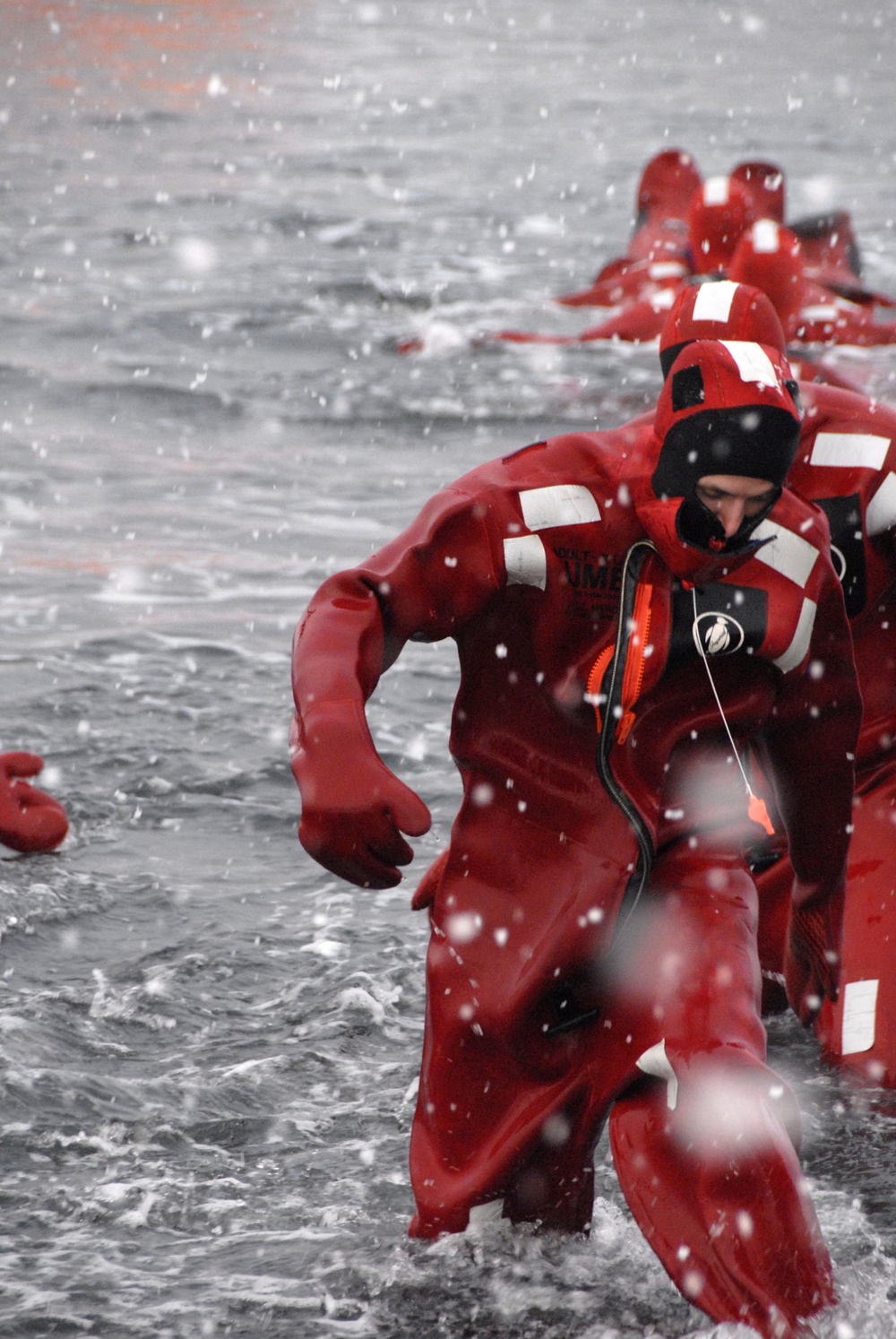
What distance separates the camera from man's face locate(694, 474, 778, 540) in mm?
3803

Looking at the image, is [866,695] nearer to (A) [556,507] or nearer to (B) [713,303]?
(B) [713,303]

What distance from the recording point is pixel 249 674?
9.45 metres

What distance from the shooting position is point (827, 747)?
422 cm

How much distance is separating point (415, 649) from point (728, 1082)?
249 inches

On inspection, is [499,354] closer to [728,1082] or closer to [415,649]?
[415,649]

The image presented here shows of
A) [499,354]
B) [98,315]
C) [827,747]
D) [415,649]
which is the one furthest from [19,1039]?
[98,315]

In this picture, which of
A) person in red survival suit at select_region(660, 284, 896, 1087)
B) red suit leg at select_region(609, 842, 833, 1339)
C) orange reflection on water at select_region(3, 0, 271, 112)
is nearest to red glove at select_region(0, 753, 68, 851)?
person in red survival suit at select_region(660, 284, 896, 1087)

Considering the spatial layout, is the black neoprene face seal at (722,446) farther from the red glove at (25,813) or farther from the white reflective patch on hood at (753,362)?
the red glove at (25,813)

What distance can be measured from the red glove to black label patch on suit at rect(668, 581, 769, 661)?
12.6 feet

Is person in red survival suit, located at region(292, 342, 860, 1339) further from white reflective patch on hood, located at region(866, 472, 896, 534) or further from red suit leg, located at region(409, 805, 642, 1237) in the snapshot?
white reflective patch on hood, located at region(866, 472, 896, 534)

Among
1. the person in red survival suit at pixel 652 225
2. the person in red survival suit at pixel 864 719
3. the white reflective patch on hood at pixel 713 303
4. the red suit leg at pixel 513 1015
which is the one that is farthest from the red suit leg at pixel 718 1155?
the person in red survival suit at pixel 652 225

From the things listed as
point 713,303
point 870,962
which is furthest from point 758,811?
point 870,962

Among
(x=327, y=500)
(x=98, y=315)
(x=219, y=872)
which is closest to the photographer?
(x=219, y=872)

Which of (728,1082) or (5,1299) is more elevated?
(728,1082)
